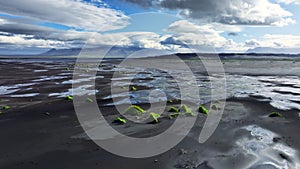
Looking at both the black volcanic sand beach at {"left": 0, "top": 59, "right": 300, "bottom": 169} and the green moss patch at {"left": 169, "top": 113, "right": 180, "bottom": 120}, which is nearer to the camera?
the black volcanic sand beach at {"left": 0, "top": 59, "right": 300, "bottom": 169}

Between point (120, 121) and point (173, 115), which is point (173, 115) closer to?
point (173, 115)

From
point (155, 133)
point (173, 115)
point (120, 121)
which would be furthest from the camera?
point (173, 115)

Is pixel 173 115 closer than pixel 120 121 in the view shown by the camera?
No

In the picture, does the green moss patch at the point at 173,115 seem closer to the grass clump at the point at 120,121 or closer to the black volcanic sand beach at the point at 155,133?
the black volcanic sand beach at the point at 155,133

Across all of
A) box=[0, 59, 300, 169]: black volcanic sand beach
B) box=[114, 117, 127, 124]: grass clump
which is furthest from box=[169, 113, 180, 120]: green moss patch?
box=[114, 117, 127, 124]: grass clump

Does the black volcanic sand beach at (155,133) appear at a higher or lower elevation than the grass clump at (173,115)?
lower

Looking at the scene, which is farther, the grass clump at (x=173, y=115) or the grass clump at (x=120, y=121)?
the grass clump at (x=173, y=115)

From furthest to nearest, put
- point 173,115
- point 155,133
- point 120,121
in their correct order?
1. point 173,115
2. point 120,121
3. point 155,133

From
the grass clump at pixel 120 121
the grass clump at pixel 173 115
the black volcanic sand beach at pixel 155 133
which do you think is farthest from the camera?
the grass clump at pixel 173 115

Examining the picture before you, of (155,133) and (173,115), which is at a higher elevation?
(173,115)

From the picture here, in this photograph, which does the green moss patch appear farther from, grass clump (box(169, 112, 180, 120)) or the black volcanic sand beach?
the black volcanic sand beach

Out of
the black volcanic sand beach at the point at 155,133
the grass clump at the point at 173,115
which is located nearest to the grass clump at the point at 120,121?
the black volcanic sand beach at the point at 155,133

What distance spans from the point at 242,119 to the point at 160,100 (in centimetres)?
730

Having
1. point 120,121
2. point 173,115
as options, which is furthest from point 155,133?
point 173,115
